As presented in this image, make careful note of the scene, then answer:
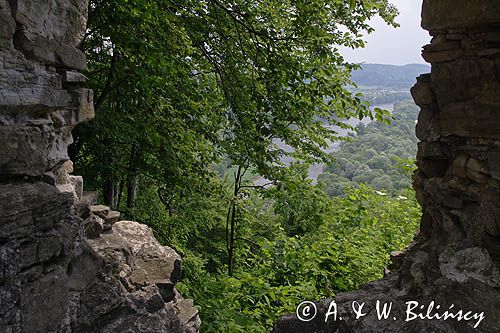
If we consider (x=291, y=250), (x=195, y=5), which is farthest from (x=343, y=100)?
(x=291, y=250)

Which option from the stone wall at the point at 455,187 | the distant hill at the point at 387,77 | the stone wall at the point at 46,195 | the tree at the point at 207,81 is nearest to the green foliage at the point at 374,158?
the tree at the point at 207,81

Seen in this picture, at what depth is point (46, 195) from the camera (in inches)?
103

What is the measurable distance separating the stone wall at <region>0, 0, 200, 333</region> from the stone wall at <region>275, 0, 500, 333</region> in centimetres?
169

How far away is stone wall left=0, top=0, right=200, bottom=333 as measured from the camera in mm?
2355

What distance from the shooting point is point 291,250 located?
726 cm

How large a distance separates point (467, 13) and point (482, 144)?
1.11m

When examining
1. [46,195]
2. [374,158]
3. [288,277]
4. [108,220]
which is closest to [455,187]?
[46,195]

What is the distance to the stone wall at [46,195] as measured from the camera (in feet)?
7.73

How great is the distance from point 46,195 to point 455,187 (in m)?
3.30

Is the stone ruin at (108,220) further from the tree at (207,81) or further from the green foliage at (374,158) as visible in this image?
the green foliage at (374,158)

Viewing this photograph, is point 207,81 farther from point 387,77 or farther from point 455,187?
point 387,77

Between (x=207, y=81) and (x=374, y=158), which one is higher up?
(x=207, y=81)

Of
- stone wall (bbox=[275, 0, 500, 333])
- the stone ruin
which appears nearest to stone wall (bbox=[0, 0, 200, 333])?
the stone ruin

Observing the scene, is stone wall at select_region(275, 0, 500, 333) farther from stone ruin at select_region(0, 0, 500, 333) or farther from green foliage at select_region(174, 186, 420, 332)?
green foliage at select_region(174, 186, 420, 332)
